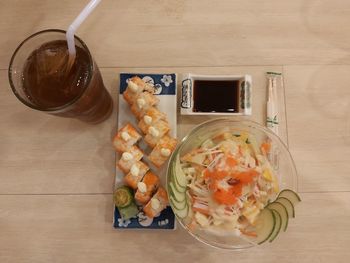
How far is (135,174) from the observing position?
1.11 meters

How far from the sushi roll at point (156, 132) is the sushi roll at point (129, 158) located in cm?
5

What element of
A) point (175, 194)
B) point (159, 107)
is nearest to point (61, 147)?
point (159, 107)

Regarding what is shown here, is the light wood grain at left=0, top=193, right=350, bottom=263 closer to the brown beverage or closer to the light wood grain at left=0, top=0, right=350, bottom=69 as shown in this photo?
the brown beverage

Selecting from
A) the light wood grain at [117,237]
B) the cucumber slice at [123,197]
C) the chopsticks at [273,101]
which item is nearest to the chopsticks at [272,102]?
the chopsticks at [273,101]

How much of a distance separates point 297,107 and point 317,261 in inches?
20.5

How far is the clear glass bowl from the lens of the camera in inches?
40.3

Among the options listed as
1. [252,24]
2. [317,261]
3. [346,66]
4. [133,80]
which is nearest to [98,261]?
[133,80]

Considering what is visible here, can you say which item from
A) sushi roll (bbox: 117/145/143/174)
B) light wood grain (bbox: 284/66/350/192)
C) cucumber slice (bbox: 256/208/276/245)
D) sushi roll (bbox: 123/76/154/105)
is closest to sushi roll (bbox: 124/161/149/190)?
sushi roll (bbox: 117/145/143/174)

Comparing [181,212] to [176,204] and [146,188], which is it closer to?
[176,204]

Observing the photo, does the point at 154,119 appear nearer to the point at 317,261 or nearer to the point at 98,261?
the point at 98,261

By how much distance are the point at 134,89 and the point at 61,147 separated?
35cm

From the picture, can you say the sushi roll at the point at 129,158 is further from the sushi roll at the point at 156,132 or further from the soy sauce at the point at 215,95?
the soy sauce at the point at 215,95

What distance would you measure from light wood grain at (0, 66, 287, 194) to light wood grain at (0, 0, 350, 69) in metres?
0.06

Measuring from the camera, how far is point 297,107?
1.24 meters
